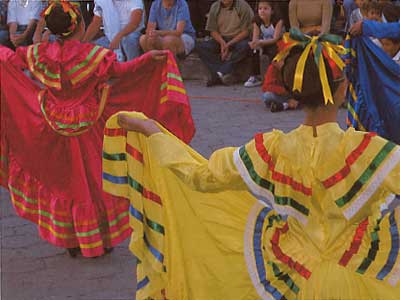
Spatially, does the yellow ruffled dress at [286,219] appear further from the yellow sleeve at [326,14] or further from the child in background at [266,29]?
the child in background at [266,29]

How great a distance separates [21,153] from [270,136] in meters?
2.52

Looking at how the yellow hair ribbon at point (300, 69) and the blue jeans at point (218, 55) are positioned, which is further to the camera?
the blue jeans at point (218, 55)

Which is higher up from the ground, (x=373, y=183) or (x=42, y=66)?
(x=373, y=183)

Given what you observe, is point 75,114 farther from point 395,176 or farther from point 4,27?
point 4,27

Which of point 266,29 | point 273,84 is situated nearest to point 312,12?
point 273,84

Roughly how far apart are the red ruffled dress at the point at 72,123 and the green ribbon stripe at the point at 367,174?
2009 millimetres

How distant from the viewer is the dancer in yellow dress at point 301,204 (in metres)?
2.31

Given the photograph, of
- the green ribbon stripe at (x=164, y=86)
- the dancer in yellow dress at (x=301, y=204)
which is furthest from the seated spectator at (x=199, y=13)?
the dancer in yellow dress at (x=301, y=204)

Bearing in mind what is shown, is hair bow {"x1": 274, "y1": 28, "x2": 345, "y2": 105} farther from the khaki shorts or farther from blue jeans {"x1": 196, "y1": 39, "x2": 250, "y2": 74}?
blue jeans {"x1": 196, "y1": 39, "x2": 250, "y2": 74}

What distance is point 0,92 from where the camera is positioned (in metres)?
4.56

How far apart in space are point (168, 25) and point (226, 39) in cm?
89

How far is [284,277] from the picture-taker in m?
2.58

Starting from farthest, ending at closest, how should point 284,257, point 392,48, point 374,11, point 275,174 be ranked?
point 374,11, point 392,48, point 284,257, point 275,174

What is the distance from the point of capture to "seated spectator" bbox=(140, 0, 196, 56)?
921 cm
